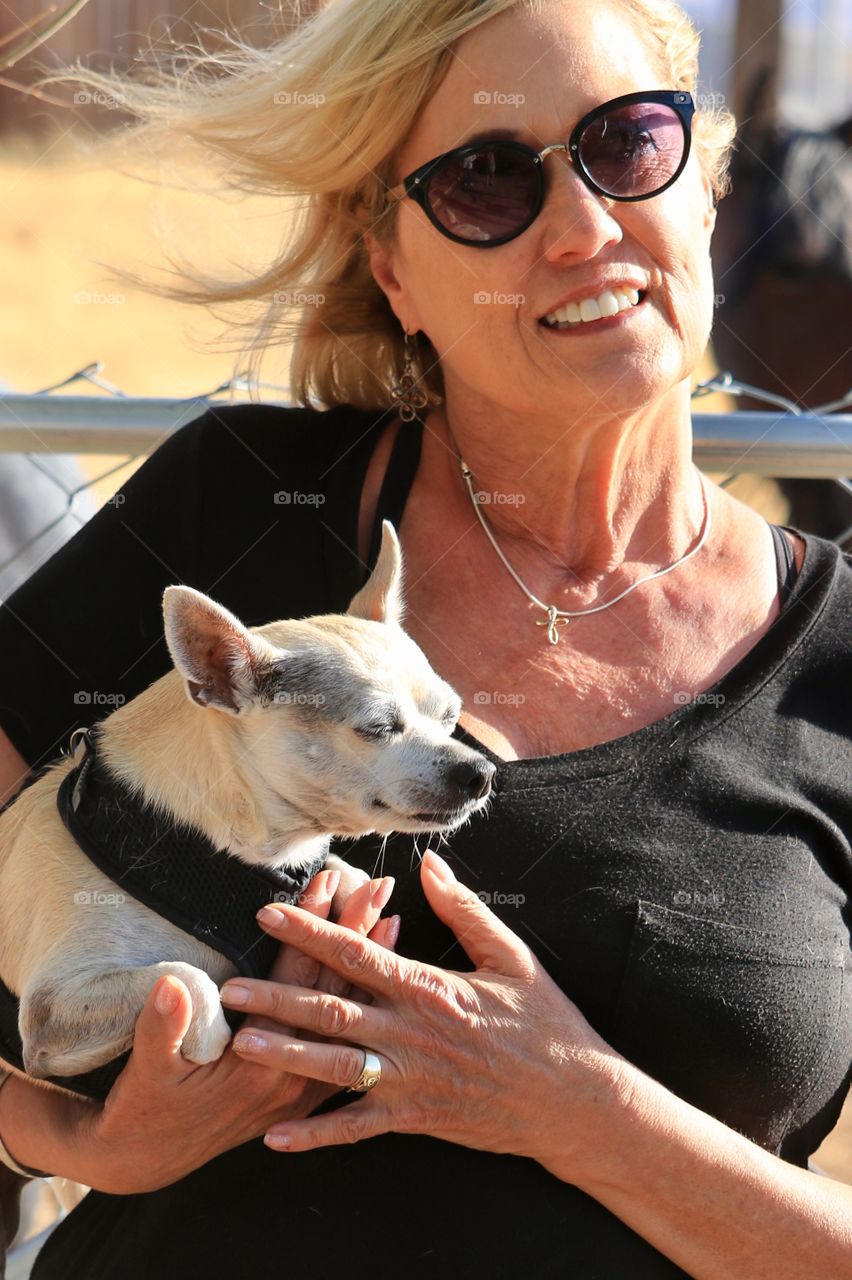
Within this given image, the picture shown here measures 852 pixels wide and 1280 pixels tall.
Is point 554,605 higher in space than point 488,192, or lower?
lower

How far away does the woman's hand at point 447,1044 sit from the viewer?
157cm

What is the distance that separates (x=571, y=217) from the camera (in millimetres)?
1857

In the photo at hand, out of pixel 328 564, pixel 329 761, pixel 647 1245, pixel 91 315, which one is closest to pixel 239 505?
pixel 328 564

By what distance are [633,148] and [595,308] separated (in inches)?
9.0

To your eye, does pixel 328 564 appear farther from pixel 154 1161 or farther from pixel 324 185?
pixel 154 1161

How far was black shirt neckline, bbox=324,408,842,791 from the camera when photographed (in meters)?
1.84

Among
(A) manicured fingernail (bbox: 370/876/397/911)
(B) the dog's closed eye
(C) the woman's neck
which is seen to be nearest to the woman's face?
(C) the woman's neck

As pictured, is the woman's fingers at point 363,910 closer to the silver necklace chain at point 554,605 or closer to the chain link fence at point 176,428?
the silver necklace chain at point 554,605

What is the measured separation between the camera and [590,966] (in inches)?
69.8

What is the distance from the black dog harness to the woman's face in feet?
2.61

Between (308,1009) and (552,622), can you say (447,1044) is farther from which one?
(552,622)

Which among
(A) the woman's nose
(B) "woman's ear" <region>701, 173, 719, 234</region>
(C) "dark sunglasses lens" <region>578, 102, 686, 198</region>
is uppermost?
(C) "dark sunglasses lens" <region>578, 102, 686, 198</region>

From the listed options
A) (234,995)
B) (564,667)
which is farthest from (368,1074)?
(564,667)

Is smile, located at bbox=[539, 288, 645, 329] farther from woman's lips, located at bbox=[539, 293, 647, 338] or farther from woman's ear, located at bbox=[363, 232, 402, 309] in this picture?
woman's ear, located at bbox=[363, 232, 402, 309]
